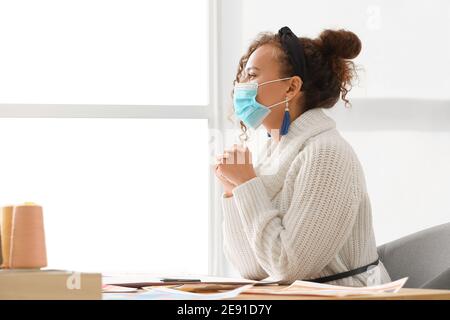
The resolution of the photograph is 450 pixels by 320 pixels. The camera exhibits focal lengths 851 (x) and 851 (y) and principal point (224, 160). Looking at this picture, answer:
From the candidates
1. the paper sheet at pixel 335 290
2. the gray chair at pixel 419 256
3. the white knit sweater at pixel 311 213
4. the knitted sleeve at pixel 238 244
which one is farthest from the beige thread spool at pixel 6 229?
the gray chair at pixel 419 256

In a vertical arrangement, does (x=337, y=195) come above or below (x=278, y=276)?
above

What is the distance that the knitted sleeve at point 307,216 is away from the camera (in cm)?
203

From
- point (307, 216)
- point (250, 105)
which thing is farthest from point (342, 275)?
point (250, 105)

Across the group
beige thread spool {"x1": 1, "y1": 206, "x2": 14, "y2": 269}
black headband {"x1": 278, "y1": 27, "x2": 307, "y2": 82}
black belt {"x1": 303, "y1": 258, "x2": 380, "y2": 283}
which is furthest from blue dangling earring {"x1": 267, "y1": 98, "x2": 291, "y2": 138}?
beige thread spool {"x1": 1, "y1": 206, "x2": 14, "y2": 269}

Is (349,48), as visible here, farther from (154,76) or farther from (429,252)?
(154,76)

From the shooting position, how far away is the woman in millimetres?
2045

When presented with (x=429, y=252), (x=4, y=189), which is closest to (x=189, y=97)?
(x=4, y=189)

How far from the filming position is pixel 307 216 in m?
2.04

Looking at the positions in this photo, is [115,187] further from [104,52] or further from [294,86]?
[294,86]

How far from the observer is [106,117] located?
3686 millimetres

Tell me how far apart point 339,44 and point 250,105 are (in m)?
0.31

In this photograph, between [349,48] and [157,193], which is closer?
[349,48]
